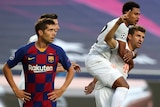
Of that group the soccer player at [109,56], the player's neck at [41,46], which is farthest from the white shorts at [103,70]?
the player's neck at [41,46]

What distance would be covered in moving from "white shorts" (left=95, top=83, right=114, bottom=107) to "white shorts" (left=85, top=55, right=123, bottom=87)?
0.19 ft

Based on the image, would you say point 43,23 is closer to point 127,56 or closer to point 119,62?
point 127,56

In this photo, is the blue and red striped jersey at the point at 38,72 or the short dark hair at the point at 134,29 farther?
the short dark hair at the point at 134,29

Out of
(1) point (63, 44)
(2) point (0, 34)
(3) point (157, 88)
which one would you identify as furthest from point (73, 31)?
(3) point (157, 88)

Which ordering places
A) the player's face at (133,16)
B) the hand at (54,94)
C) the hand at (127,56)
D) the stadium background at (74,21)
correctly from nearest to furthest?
the hand at (54,94) < the hand at (127,56) < the player's face at (133,16) < the stadium background at (74,21)

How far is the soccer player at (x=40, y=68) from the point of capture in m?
4.32

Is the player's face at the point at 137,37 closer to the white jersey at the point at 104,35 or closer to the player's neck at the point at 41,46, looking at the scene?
the white jersey at the point at 104,35

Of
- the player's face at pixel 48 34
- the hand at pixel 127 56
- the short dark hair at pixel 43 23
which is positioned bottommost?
the hand at pixel 127 56

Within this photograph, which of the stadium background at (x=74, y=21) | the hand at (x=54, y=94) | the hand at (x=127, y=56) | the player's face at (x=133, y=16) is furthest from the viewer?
the stadium background at (x=74, y=21)

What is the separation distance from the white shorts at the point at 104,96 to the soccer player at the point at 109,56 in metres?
0.05

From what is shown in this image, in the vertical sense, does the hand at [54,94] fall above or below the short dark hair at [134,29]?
below

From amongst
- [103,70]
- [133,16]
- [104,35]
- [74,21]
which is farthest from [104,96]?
[74,21]

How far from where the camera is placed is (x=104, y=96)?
5062mm

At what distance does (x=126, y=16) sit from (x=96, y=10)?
11.3 feet
